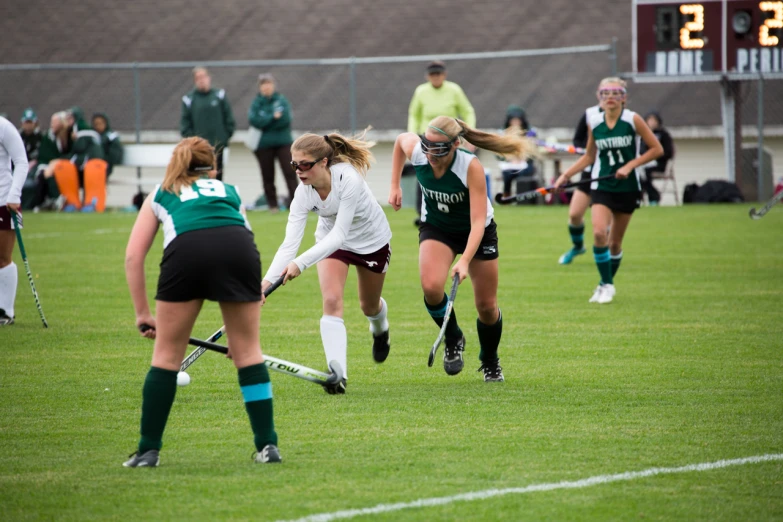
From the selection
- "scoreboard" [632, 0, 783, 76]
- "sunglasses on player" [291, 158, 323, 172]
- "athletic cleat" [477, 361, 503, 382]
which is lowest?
"athletic cleat" [477, 361, 503, 382]

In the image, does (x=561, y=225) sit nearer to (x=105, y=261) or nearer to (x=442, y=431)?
(x=105, y=261)

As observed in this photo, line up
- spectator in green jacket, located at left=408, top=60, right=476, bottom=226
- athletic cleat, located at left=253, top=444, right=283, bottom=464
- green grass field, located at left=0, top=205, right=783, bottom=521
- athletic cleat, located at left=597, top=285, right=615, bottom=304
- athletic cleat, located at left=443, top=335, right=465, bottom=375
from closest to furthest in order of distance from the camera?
green grass field, located at left=0, top=205, right=783, bottom=521 < athletic cleat, located at left=253, top=444, right=283, bottom=464 < athletic cleat, located at left=443, top=335, right=465, bottom=375 < athletic cleat, located at left=597, top=285, right=615, bottom=304 < spectator in green jacket, located at left=408, top=60, right=476, bottom=226

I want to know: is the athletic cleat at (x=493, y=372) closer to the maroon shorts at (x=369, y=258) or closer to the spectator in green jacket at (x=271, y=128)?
the maroon shorts at (x=369, y=258)

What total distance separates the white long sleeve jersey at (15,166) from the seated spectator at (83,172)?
44.2 feet

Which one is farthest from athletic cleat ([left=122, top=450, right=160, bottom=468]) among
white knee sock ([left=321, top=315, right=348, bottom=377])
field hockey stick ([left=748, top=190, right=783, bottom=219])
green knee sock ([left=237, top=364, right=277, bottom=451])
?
field hockey stick ([left=748, top=190, right=783, bottom=219])

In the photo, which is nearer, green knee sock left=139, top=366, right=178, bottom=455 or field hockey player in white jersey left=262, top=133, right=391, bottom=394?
green knee sock left=139, top=366, right=178, bottom=455

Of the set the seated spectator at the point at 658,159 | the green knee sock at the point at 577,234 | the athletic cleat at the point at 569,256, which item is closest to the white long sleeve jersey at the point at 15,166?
the green knee sock at the point at 577,234

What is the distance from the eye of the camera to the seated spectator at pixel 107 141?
23.3m

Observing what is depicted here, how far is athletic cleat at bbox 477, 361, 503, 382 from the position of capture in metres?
7.19

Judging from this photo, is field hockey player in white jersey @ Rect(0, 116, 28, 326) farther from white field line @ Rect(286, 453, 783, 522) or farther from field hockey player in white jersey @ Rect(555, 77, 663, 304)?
white field line @ Rect(286, 453, 783, 522)

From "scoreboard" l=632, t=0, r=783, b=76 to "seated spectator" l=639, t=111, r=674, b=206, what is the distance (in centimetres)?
109

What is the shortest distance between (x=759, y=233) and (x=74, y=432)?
13446 millimetres

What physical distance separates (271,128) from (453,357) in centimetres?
1372

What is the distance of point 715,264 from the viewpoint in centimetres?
1359
